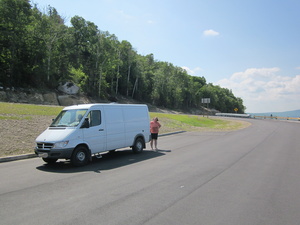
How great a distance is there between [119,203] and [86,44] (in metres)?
59.6

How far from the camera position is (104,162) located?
9648mm

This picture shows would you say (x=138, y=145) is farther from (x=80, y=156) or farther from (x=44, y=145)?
(x=44, y=145)

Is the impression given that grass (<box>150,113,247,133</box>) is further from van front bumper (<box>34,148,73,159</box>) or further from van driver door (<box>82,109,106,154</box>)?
van front bumper (<box>34,148,73,159</box>)

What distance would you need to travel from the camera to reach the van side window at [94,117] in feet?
31.0

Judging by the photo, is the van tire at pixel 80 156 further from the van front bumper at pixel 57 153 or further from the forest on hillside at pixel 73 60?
the forest on hillside at pixel 73 60

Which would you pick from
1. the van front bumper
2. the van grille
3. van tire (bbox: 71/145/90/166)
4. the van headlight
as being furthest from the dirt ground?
van tire (bbox: 71/145/90/166)

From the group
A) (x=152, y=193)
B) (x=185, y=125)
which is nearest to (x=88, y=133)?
(x=152, y=193)

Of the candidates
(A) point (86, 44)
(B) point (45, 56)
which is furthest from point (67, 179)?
(A) point (86, 44)

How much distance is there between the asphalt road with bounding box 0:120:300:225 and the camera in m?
4.39

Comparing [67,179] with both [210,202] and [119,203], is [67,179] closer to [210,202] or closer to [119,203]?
[119,203]

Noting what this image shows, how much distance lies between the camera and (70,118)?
30.9ft

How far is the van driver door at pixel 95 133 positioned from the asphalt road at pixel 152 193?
2.36ft

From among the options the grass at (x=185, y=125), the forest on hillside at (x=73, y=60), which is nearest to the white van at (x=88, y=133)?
the grass at (x=185, y=125)

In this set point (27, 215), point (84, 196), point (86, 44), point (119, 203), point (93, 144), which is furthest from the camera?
point (86, 44)
